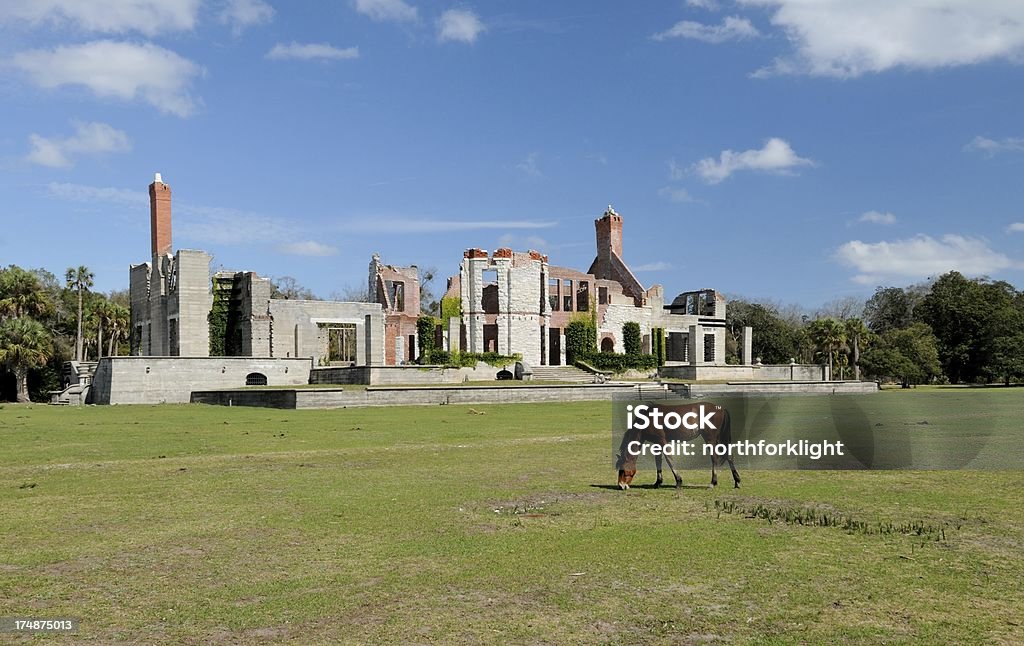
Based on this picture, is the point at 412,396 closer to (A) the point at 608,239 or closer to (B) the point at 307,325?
(B) the point at 307,325

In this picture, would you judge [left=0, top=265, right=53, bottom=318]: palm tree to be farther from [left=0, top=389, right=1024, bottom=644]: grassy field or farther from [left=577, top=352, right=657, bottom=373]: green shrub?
[left=0, top=389, right=1024, bottom=644]: grassy field

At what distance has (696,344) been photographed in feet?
205

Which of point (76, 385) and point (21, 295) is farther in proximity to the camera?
point (21, 295)

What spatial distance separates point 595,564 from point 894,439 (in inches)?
536

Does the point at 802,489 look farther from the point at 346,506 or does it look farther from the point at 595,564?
the point at 346,506

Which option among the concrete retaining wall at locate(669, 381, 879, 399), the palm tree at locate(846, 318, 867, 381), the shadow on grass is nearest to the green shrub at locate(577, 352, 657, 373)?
the concrete retaining wall at locate(669, 381, 879, 399)

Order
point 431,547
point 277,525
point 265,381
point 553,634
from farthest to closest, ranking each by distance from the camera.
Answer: point 265,381, point 277,525, point 431,547, point 553,634

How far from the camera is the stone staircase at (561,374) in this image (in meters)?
54.1

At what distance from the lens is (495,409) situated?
1307 inches

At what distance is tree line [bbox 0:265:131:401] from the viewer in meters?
52.0

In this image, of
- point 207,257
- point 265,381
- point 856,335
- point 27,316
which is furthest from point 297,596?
point 856,335

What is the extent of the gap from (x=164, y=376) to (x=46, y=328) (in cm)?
2270

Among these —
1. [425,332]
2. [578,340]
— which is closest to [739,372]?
[578,340]

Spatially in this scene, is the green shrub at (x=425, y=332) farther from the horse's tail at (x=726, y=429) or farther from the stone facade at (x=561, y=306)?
the horse's tail at (x=726, y=429)
